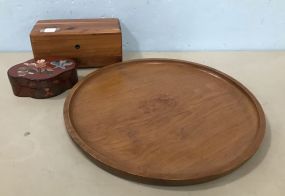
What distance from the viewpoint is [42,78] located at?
700mm

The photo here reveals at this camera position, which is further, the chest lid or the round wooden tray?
the chest lid

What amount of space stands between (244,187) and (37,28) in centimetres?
61

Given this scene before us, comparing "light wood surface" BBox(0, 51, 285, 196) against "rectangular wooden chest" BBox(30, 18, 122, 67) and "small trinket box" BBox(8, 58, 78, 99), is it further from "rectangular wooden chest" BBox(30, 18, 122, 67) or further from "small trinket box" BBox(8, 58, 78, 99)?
"rectangular wooden chest" BBox(30, 18, 122, 67)

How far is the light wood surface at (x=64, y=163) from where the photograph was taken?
0.53 meters

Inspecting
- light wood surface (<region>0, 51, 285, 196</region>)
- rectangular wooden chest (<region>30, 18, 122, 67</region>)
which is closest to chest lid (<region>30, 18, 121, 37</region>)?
rectangular wooden chest (<region>30, 18, 122, 67</region>)

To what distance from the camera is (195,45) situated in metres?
0.96

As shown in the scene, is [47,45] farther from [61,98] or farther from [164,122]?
[164,122]

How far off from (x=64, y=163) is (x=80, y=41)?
13.1 inches

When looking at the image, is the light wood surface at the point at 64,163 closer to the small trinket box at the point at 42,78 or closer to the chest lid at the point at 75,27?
the small trinket box at the point at 42,78

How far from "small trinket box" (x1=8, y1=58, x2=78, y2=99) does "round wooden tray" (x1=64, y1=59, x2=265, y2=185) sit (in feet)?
0.16

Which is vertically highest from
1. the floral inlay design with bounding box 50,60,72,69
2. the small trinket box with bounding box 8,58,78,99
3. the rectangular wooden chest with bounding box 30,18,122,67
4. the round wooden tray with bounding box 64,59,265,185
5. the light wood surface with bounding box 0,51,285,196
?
the rectangular wooden chest with bounding box 30,18,122,67

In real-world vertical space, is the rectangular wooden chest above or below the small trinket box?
above

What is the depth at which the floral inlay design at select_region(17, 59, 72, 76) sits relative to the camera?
2.37ft

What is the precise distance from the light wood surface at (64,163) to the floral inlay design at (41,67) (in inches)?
2.6
